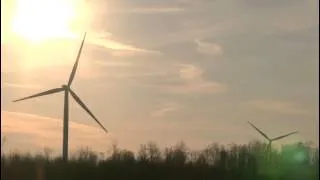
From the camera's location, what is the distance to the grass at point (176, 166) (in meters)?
40.3

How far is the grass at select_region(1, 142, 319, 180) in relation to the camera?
40.3 m

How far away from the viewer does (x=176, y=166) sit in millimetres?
48812

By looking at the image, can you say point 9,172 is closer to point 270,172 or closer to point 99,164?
point 99,164

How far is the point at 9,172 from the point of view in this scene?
3653cm

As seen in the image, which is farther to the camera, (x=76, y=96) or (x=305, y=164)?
(x=305, y=164)

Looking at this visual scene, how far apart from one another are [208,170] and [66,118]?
536 inches

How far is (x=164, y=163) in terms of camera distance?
48.2m

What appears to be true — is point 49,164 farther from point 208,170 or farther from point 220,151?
point 220,151

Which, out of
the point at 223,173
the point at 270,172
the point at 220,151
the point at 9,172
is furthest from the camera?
the point at 220,151

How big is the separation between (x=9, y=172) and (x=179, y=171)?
14.5 m

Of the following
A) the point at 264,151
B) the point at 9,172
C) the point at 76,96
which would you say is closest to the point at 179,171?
the point at 76,96

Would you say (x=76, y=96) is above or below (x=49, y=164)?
above

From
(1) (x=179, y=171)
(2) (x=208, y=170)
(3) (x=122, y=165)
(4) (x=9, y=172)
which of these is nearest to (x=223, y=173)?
(2) (x=208, y=170)

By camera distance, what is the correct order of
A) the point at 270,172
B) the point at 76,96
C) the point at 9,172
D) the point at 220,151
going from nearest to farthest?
1. the point at 9,172
2. the point at 76,96
3. the point at 270,172
4. the point at 220,151
